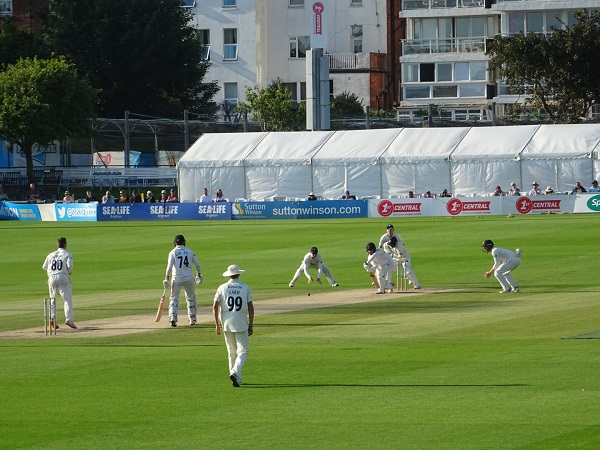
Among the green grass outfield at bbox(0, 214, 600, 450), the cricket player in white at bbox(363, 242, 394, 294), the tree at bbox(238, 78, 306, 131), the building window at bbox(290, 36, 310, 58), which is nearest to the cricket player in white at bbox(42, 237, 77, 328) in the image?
the green grass outfield at bbox(0, 214, 600, 450)

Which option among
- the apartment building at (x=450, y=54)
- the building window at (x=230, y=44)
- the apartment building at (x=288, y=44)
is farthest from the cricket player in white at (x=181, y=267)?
the building window at (x=230, y=44)

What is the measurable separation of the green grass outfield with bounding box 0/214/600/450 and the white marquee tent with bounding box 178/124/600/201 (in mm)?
20152

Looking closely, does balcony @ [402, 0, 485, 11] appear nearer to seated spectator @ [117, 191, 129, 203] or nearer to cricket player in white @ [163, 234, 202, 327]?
seated spectator @ [117, 191, 129, 203]

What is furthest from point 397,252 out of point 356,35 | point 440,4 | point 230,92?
point 230,92

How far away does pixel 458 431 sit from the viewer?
13.8 metres

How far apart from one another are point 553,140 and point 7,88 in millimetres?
29592

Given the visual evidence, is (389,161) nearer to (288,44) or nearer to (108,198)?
(108,198)

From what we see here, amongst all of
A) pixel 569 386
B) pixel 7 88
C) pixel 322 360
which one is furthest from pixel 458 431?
pixel 7 88

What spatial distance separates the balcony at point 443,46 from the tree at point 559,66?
1460 cm

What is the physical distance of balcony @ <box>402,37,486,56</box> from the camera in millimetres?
84125

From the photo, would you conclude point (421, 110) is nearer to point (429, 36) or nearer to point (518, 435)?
point (429, 36)

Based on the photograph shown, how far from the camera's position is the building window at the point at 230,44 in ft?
306

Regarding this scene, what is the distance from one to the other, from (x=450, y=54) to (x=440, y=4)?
11.5ft

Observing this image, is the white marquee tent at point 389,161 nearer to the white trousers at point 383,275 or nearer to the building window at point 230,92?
the white trousers at point 383,275
